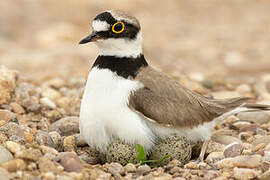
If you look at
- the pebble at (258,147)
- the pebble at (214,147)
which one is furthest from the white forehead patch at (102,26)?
the pebble at (258,147)

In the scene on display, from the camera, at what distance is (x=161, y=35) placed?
12688 mm

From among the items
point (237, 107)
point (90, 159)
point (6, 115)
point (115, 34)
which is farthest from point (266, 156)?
point (6, 115)

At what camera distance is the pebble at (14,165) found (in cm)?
379

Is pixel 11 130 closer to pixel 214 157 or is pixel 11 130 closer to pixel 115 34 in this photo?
pixel 115 34

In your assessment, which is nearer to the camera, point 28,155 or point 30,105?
point 28,155

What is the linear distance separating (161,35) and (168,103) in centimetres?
816

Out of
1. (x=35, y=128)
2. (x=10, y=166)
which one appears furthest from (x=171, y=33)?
(x=10, y=166)

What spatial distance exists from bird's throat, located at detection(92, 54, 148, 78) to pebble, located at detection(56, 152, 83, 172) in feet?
3.08

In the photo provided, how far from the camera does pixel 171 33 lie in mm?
12836

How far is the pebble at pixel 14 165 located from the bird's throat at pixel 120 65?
129 centimetres

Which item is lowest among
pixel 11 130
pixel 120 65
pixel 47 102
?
pixel 11 130

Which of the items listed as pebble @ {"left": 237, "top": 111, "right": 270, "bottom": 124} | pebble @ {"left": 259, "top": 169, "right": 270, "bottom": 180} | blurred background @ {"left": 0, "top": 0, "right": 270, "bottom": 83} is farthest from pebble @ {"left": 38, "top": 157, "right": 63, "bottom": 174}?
blurred background @ {"left": 0, "top": 0, "right": 270, "bottom": 83}

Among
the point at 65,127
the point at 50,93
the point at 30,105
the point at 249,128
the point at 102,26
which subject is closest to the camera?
the point at 102,26

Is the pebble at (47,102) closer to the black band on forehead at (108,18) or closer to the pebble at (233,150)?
the black band on forehead at (108,18)
